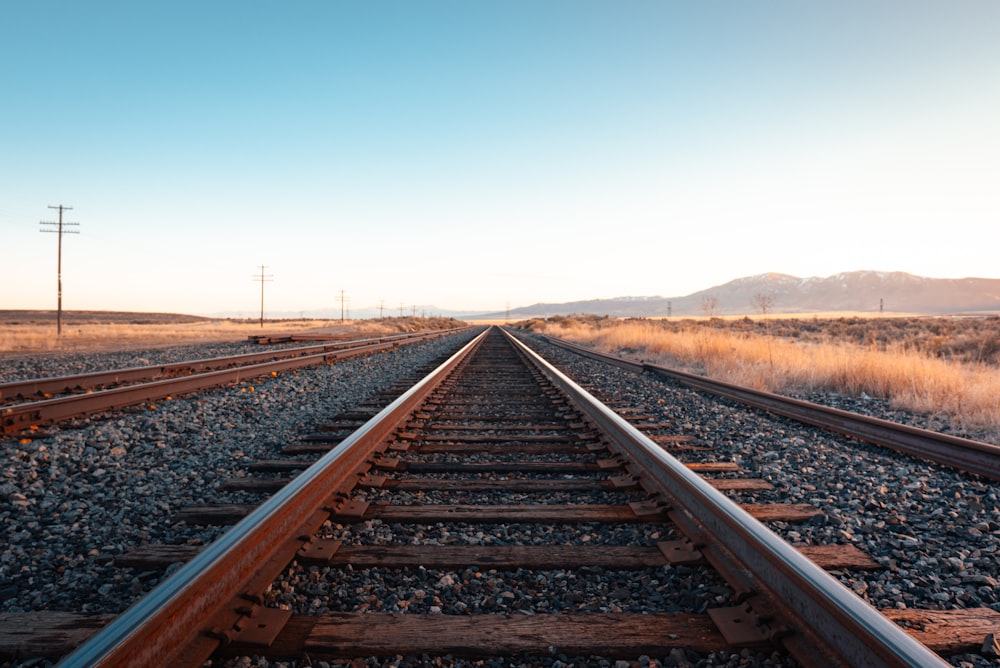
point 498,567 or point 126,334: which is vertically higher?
Result: point 126,334

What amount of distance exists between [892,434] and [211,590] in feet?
18.1

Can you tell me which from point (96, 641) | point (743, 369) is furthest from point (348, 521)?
point (743, 369)

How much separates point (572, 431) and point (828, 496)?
2.31 meters

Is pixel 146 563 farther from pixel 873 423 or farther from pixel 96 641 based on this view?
pixel 873 423

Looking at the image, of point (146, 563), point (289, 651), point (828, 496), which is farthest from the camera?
point (828, 496)

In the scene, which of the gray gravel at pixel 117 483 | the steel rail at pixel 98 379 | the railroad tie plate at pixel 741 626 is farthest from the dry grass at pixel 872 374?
the steel rail at pixel 98 379

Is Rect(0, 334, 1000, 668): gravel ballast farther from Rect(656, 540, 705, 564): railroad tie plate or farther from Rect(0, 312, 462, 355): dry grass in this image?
Rect(0, 312, 462, 355): dry grass

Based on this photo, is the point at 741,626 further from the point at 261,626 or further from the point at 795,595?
the point at 261,626

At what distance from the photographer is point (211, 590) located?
6.19ft

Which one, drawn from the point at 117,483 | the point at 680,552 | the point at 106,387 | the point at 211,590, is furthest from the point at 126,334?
the point at 680,552

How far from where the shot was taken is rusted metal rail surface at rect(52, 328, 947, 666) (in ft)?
5.44

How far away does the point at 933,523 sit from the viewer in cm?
318

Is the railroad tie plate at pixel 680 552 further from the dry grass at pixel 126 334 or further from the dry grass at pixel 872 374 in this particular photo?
the dry grass at pixel 126 334

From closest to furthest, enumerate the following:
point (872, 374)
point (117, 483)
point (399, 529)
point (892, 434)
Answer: point (399, 529), point (117, 483), point (892, 434), point (872, 374)
